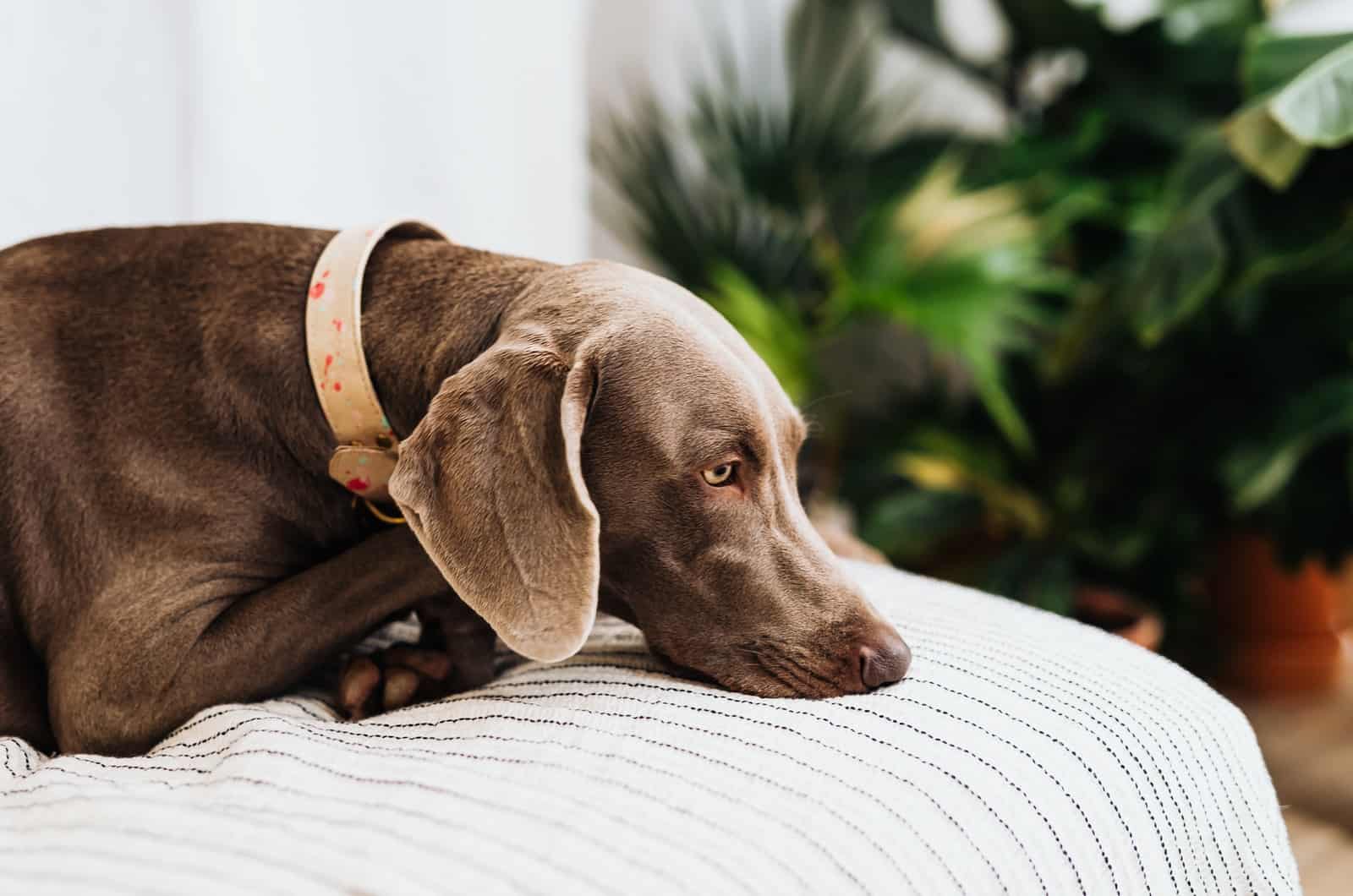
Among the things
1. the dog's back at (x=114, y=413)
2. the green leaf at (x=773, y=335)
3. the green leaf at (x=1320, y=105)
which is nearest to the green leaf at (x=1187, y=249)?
the green leaf at (x=1320, y=105)

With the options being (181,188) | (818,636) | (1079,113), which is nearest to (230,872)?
(818,636)

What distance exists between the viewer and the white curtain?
2.29 meters

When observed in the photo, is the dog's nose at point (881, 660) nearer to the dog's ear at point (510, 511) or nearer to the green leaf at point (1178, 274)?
the dog's ear at point (510, 511)

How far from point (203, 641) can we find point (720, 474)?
0.59m

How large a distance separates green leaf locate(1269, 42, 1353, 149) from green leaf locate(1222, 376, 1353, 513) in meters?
0.68

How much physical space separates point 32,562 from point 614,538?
2.22 feet

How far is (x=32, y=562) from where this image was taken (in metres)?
1.45

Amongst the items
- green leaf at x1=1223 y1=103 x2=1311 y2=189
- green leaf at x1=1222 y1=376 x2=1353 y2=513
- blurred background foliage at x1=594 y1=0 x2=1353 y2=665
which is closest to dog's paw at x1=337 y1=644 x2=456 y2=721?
blurred background foliage at x1=594 y1=0 x2=1353 y2=665

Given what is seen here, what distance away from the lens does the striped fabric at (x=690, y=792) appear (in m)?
0.97

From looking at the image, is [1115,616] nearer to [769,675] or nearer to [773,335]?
[773,335]

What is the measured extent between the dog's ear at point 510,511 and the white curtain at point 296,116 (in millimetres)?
1393

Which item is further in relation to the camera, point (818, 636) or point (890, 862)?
point (818, 636)

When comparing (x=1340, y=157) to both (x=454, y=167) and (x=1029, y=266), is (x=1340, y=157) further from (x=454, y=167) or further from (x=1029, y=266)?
(x=454, y=167)

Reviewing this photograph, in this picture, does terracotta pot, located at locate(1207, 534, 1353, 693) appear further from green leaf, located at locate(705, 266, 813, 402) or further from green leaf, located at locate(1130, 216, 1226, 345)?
green leaf, located at locate(705, 266, 813, 402)
